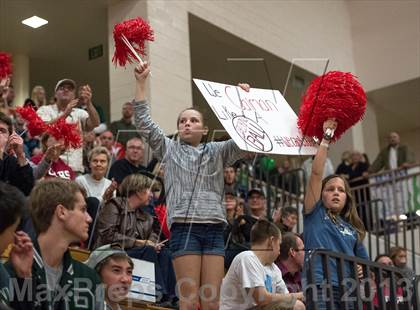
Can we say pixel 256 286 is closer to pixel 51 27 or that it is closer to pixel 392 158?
pixel 51 27

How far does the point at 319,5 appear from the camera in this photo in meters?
13.6

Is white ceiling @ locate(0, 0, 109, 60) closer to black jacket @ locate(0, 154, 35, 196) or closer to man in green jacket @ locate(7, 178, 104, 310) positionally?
black jacket @ locate(0, 154, 35, 196)

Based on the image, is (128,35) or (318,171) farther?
(128,35)

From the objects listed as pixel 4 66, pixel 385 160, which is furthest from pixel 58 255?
pixel 385 160

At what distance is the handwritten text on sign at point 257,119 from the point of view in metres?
4.22

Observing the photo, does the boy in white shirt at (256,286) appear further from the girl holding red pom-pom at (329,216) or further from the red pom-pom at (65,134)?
the red pom-pom at (65,134)

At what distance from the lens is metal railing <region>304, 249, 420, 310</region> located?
12.3ft

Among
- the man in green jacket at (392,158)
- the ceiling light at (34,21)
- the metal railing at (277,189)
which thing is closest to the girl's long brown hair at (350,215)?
the metal railing at (277,189)

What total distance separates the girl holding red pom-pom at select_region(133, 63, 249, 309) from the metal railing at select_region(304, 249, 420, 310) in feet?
1.99

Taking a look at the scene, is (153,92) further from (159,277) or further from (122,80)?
(159,277)

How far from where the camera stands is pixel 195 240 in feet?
14.0

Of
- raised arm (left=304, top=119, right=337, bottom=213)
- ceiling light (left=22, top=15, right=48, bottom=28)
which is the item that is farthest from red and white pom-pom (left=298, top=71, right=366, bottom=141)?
ceiling light (left=22, top=15, right=48, bottom=28)

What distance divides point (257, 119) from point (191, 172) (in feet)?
1.59

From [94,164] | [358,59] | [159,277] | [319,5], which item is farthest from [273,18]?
[159,277]
